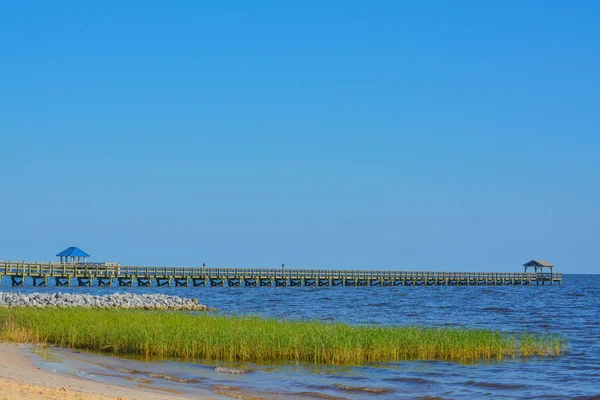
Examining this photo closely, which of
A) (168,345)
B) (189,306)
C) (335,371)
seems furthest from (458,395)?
(189,306)

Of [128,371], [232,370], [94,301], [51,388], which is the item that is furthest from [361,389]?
[94,301]

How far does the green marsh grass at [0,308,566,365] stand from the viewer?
776 inches

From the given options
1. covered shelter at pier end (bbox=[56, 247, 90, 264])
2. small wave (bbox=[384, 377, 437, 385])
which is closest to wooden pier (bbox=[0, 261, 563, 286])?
covered shelter at pier end (bbox=[56, 247, 90, 264])

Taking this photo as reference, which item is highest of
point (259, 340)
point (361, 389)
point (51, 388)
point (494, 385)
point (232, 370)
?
point (259, 340)

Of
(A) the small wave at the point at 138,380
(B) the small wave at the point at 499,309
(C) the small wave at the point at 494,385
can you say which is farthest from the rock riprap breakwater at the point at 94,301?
(C) the small wave at the point at 494,385

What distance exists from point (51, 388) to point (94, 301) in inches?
963

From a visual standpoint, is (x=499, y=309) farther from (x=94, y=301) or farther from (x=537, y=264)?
(x=537, y=264)

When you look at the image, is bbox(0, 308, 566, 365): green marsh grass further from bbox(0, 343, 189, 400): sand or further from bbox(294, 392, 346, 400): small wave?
bbox(0, 343, 189, 400): sand

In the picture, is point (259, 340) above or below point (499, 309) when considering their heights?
above

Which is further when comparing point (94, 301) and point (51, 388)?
point (94, 301)

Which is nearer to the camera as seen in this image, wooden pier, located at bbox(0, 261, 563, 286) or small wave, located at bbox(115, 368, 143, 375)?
small wave, located at bbox(115, 368, 143, 375)

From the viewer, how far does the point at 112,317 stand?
79.6 feet

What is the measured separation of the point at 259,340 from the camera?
20016 millimetres

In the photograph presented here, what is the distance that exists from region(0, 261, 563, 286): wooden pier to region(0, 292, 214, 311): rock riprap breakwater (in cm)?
2566
